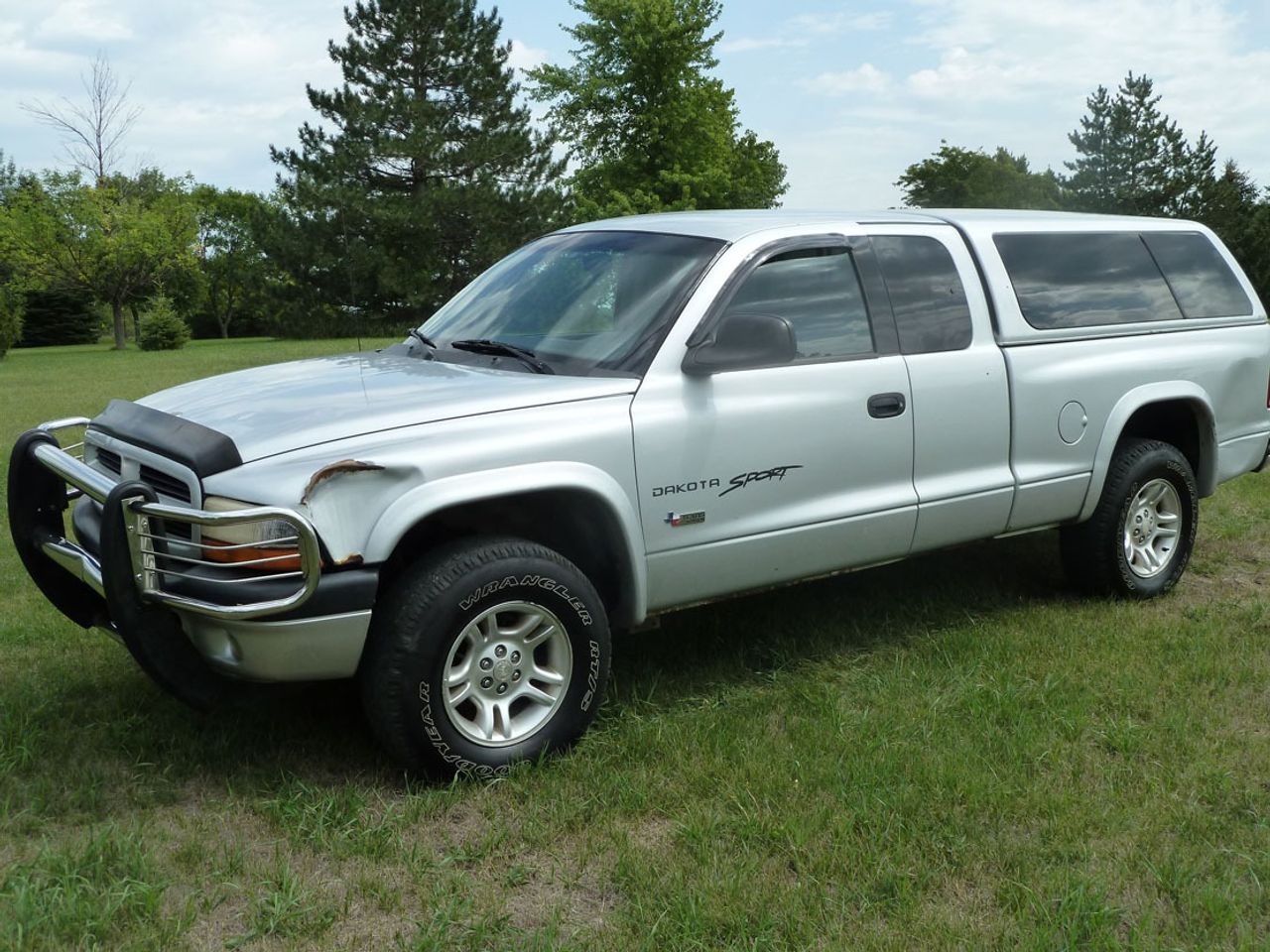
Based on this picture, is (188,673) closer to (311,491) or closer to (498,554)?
(311,491)

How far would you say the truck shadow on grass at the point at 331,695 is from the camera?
3922mm

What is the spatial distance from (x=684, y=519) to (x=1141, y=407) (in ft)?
9.06

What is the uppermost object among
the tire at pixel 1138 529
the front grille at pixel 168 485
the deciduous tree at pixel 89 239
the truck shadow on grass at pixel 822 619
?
the deciduous tree at pixel 89 239

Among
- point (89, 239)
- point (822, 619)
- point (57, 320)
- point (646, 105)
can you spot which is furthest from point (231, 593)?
point (57, 320)

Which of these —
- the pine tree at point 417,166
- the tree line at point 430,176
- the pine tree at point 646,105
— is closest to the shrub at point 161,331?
the tree line at point 430,176

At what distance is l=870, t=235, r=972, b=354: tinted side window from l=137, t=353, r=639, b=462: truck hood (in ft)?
4.55

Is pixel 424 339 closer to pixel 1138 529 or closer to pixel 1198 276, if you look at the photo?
pixel 1138 529

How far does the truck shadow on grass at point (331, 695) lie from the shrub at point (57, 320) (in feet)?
186

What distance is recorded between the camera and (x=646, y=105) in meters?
34.5

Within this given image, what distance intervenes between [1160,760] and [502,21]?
1619 inches

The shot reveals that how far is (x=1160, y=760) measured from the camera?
158 inches

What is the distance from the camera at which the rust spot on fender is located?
342 cm

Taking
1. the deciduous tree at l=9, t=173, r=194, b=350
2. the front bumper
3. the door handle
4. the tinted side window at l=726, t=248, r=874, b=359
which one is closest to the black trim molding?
the front bumper

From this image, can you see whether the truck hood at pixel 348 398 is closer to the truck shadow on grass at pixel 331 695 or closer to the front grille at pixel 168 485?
the front grille at pixel 168 485
